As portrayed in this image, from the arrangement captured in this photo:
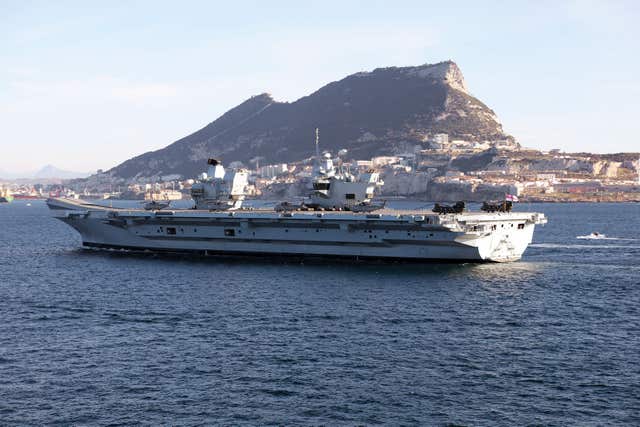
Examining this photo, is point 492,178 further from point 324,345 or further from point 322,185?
point 324,345

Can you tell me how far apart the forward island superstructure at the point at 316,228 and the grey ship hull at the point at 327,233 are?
0.06 m

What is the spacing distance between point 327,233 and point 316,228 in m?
0.71

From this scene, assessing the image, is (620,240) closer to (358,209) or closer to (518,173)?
(358,209)

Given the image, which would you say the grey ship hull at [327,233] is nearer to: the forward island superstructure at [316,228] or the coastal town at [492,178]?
the forward island superstructure at [316,228]

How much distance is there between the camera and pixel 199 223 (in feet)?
154

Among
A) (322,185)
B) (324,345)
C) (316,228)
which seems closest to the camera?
(324,345)

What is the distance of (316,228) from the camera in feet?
141

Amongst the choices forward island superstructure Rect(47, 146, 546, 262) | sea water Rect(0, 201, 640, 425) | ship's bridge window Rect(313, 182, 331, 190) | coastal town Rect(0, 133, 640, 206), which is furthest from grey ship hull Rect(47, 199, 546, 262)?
coastal town Rect(0, 133, 640, 206)

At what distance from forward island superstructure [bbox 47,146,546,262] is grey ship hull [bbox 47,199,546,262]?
57mm

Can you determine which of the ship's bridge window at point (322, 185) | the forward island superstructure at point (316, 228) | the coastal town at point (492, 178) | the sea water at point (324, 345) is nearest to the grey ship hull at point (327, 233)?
the forward island superstructure at point (316, 228)

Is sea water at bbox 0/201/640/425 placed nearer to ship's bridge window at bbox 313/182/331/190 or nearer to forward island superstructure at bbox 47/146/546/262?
forward island superstructure at bbox 47/146/546/262

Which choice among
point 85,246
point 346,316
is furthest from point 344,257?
point 85,246

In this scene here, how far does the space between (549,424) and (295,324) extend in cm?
1170

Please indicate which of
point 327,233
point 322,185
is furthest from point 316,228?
point 322,185
